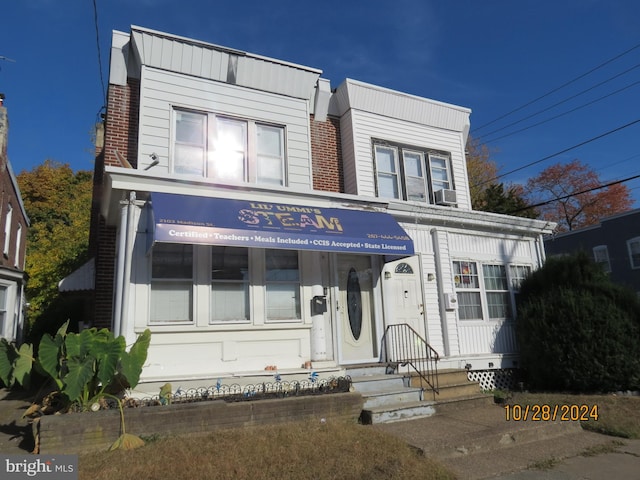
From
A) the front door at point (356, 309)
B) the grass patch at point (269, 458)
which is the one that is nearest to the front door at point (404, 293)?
the front door at point (356, 309)

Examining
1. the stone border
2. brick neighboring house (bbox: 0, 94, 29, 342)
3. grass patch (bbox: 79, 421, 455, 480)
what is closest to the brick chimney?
brick neighboring house (bbox: 0, 94, 29, 342)

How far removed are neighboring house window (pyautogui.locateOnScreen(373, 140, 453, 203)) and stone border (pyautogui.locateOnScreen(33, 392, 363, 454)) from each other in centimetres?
592

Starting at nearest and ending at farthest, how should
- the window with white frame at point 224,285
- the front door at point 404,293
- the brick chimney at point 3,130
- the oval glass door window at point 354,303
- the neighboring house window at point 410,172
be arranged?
1. the window with white frame at point 224,285
2. the oval glass door window at point 354,303
3. the front door at point 404,293
4. the neighboring house window at point 410,172
5. the brick chimney at point 3,130

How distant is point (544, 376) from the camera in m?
10.3

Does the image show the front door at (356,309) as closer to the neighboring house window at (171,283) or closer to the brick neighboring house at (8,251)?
the neighboring house window at (171,283)

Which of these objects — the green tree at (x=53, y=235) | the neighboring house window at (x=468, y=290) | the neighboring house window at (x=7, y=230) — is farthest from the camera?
the green tree at (x=53, y=235)

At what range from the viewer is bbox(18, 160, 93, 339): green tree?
1710 cm

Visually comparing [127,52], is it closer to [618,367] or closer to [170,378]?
[170,378]

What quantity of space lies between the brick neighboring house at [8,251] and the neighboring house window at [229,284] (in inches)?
364

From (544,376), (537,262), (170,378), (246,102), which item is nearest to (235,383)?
(170,378)

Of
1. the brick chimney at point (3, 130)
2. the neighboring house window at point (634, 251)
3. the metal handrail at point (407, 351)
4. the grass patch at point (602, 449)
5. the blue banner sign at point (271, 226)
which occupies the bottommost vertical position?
the grass patch at point (602, 449)

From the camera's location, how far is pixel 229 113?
1008 cm

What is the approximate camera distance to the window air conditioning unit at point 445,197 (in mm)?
12117

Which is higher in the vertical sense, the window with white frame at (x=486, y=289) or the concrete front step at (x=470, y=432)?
the window with white frame at (x=486, y=289)
